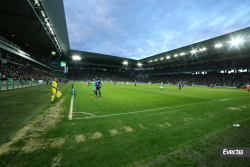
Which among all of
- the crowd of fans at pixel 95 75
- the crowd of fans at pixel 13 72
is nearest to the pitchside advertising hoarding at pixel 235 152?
the crowd of fans at pixel 13 72

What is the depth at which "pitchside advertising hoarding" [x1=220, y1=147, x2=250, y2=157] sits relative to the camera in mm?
2991

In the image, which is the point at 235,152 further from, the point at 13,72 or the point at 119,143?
the point at 13,72

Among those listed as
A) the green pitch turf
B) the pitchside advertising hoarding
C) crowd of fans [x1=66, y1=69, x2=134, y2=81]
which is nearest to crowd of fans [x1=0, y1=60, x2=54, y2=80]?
the green pitch turf

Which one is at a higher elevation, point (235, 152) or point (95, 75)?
point (95, 75)

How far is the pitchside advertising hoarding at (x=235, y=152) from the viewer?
299cm

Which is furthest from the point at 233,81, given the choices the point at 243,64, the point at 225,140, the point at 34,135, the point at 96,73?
the point at 96,73

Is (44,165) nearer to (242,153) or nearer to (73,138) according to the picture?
(73,138)

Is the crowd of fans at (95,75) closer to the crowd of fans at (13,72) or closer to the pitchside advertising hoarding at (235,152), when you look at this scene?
the crowd of fans at (13,72)

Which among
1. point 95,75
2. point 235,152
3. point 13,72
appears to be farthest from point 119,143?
point 95,75

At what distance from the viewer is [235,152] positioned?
10.2 ft

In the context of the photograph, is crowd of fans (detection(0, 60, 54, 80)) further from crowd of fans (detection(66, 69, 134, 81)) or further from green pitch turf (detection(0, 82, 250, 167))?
crowd of fans (detection(66, 69, 134, 81))

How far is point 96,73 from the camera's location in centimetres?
8344

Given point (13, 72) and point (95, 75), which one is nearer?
point (13, 72)

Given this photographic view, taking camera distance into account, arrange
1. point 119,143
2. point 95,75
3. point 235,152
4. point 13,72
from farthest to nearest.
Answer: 1. point 95,75
2. point 13,72
3. point 119,143
4. point 235,152
